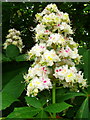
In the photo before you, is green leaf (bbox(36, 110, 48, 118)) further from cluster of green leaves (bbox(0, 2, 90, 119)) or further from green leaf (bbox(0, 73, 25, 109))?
green leaf (bbox(0, 73, 25, 109))

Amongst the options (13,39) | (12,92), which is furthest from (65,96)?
(13,39)

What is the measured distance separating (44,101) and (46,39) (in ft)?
0.99

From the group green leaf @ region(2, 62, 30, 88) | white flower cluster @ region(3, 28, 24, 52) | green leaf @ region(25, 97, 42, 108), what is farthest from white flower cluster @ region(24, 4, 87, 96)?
white flower cluster @ region(3, 28, 24, 52)

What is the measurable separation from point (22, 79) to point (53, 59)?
0.25 metres

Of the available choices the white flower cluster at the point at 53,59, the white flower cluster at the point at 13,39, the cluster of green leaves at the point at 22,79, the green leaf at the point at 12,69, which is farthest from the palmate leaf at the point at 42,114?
the white flower cluster at the point at 13,39

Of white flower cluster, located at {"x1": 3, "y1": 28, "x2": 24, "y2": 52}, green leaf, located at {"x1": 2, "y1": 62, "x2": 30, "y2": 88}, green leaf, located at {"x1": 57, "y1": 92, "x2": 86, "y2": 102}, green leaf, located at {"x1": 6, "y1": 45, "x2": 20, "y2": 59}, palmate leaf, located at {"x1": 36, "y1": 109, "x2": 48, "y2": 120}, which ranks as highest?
white flower cluster, located at {"x1": 3, "y1": 28, "x2": 24, "y2": 52}

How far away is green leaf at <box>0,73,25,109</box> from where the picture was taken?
1.05m

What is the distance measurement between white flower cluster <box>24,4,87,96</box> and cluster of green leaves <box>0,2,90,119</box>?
5 centimetres

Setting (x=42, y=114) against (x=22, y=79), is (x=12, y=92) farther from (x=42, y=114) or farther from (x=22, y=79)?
(x=42, y=114)

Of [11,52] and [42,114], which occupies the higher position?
[11,52]

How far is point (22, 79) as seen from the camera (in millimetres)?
1237

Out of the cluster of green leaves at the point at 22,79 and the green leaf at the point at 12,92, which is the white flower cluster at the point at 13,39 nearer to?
the cluster of green leaves at the point at 22,79

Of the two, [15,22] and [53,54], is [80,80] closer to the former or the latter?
[53,54]

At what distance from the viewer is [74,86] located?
1115 millimetres
